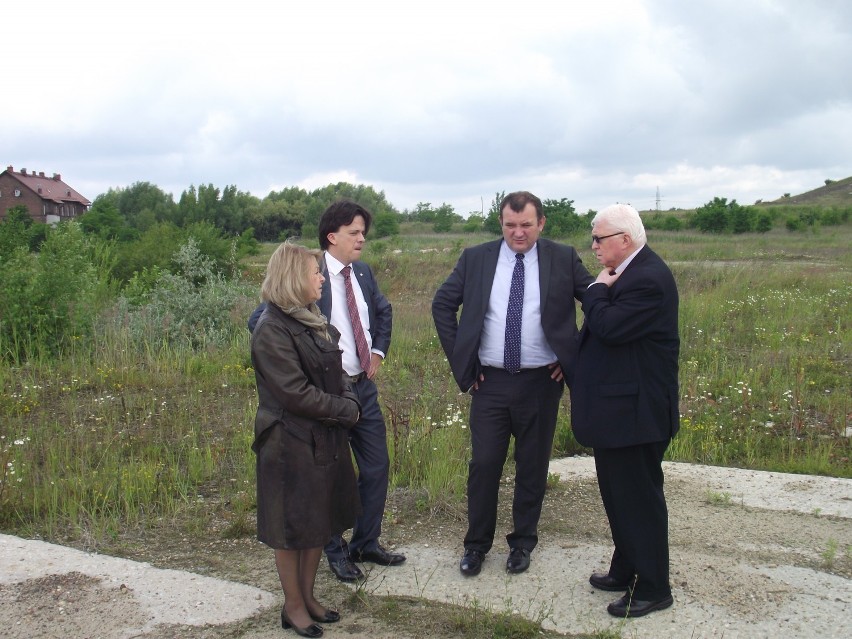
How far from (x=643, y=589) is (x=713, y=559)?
0.76 metres

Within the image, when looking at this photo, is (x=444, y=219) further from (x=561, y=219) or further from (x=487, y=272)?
(x=487, y=272)

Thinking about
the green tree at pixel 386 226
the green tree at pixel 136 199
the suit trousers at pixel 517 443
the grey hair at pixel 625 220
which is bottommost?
the suit trousers at pixel 517 443

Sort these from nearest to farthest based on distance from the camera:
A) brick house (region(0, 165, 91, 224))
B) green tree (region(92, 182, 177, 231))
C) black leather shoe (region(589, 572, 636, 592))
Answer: black leather shoe (region(589, 572, 636, 592))
green tree (region(92, 182, 177, 231))
brick house (region(0, 165, 91, 224))

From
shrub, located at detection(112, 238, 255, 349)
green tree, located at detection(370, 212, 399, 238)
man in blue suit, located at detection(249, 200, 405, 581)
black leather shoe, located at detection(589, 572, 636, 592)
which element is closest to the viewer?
black leather shoe, located at detection(589, 572, 636, 592)

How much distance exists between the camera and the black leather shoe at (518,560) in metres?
4.13

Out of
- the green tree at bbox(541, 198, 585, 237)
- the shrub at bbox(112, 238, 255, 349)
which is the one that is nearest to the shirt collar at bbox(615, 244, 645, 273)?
the shrub at bbox(112, 238, 255, 349)

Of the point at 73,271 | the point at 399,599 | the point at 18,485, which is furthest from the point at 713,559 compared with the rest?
the point at 73,271

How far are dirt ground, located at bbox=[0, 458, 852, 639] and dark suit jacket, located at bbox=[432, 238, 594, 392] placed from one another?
1068 millimetres

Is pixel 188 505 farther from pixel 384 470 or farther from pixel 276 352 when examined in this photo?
pixel 276 352

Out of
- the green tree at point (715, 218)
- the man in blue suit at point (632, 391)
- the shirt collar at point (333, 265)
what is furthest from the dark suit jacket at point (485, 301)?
the green tree at point (715, 218)

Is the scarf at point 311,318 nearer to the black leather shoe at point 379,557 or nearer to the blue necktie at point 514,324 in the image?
the blue necktie at point 514,324

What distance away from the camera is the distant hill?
65.3 metres

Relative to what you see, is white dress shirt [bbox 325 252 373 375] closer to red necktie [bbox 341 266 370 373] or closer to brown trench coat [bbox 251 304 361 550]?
red necktie [bbox 341 266 370 373]

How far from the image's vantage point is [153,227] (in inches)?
674
